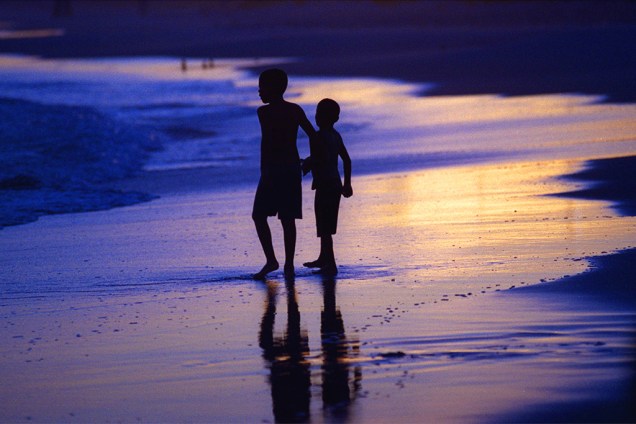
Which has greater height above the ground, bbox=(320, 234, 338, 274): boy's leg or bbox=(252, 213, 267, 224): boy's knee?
bbox=(252, 213, 267, 224): boy's knee

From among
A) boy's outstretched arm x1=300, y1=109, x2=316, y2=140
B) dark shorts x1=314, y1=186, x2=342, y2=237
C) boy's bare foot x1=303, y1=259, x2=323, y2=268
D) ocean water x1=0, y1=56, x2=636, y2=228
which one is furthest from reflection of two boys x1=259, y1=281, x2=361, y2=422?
ocean water x1=0, y1=56, x2=636, y2=228

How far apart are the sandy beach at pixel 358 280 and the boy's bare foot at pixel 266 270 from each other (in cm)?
7

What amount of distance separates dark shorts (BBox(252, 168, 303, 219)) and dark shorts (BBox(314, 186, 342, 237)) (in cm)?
17

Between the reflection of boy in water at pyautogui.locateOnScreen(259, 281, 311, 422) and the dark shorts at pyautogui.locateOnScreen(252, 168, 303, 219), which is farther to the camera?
the dark shorts at pyautogui.locateOnScreen(252, 168, 303, 219)

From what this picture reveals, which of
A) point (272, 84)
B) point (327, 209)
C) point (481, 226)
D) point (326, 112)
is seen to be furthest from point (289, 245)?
point (481, 226)

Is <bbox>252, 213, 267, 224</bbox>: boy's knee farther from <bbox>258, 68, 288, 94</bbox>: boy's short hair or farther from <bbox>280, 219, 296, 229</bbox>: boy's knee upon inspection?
<bbox>258, 68, 288, 94</bbox>: boy's short hair

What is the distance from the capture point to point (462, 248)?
9188 mm

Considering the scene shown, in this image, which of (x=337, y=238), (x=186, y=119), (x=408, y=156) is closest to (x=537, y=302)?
(x=337, y=238)

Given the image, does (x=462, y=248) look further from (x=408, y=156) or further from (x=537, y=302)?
(x=408, y=156)

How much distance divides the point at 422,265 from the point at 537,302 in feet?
4.96

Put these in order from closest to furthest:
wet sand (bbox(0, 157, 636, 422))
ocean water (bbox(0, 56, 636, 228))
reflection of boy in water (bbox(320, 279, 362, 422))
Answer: reflection of boy in water (bbox(320, 279, 362, 422)) → wet sand (bbox(0, 157, 636, 422)) → ocean water (bbox(0, 56, 636, 228))

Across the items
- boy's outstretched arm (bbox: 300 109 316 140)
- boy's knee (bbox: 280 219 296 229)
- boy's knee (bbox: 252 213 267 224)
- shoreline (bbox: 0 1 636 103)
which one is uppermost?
shoreline (bbox: 0 1 636 103)

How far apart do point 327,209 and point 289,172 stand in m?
0.40

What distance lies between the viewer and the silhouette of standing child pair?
8664 millimetres
